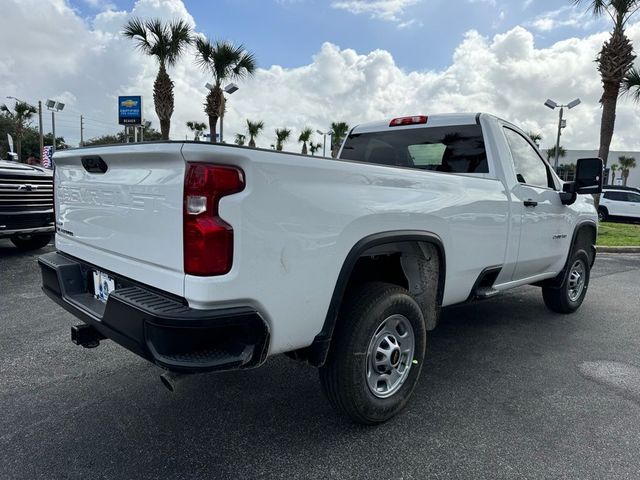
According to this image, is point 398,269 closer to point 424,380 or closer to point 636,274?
point 424,380

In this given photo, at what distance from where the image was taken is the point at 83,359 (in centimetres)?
359

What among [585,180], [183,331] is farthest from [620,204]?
[183,331]

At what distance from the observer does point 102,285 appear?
2566mm

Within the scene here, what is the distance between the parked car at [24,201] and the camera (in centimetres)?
656

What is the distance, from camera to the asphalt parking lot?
2.34 metres

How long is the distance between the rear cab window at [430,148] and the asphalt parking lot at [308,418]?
159cm

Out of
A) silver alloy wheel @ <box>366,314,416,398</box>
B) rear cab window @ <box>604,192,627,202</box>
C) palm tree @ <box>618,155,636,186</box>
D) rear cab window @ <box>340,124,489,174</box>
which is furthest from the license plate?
palm tree @ <box>618,155,636,186</box>

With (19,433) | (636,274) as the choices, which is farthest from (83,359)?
(636,274)

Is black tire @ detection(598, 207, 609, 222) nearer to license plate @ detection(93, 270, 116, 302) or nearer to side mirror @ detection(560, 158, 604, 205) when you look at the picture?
side mirror @ detection(560, 158, 604, 205)

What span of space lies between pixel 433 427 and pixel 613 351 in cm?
236

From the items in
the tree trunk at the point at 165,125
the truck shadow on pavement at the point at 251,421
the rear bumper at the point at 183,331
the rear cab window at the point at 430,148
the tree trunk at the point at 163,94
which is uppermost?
the tree trunk at the point at 163,94

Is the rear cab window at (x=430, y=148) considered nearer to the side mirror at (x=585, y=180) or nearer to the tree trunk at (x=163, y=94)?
the side mirror at (x=585, y=180)

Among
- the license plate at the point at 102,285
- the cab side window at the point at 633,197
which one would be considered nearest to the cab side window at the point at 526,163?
the license plate at the point at 102,285

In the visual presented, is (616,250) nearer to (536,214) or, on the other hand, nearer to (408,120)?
(536,214)
